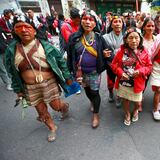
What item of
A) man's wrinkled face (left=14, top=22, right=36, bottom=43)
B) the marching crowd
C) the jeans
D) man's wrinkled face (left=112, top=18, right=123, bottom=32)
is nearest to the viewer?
man's wrinkled face (left=14, top=22, right=36, bottom=43)

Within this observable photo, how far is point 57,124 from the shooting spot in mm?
3154

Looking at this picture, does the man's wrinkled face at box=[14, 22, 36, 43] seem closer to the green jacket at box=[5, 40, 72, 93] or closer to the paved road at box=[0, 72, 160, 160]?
the green jacket at box=[5, 40, 72, 93]

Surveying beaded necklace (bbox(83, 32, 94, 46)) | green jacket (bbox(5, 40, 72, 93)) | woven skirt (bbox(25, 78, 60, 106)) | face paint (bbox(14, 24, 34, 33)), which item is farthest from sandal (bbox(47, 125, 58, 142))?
face paint (bbox(14, 24, 34, 33))

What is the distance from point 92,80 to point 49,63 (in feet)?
2.35

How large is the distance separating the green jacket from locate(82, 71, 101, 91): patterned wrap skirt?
0.93ft

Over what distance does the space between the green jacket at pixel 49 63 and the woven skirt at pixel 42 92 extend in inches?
4.1

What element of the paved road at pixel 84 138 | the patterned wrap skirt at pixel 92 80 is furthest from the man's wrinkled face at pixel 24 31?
the paved road at pixel 84 138

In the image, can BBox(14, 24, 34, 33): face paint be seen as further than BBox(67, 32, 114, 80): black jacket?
No

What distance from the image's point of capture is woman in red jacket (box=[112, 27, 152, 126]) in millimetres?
2328

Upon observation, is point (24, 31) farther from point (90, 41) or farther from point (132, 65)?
point (132, 65)

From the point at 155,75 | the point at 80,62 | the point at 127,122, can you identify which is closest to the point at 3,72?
the point at 80,62

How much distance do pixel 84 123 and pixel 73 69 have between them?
3.26 ft

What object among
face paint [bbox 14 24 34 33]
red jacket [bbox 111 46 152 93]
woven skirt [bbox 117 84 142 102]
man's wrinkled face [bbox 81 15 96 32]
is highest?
face paint [bbox 14 24 34 33]

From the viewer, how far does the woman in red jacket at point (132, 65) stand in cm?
233
